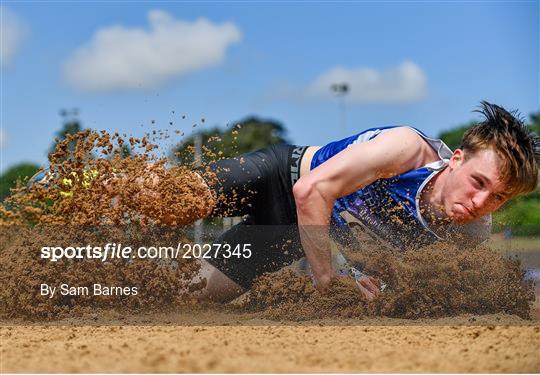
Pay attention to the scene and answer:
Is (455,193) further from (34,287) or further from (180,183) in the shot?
(34,287)

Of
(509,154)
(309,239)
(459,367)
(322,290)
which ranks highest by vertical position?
(509,154)

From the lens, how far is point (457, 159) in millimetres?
4742

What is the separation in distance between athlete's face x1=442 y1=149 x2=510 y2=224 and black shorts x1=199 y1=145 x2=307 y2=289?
94 cm

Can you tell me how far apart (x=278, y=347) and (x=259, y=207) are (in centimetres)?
165

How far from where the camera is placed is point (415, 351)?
370 cm

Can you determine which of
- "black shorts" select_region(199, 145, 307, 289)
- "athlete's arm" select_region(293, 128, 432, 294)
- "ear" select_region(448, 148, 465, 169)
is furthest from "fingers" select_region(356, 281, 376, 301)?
"ear" select_region(448, 148, 465, 169)

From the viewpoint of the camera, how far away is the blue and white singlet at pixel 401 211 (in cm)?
472

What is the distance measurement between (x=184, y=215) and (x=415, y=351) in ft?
5.70

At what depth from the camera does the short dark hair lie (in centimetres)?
456

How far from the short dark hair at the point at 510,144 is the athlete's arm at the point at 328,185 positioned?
0.49 meters

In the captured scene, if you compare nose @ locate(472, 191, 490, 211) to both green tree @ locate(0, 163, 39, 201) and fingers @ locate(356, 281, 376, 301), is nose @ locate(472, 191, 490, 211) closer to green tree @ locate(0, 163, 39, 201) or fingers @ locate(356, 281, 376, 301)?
fingers @ locate(356, 281, 376, 301)

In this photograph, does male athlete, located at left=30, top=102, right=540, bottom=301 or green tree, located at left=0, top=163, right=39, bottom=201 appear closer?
male athlete, located at left=30, top=102, right=540, bottom=301

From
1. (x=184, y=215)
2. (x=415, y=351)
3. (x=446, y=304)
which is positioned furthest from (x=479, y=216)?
(x=184, y=215)

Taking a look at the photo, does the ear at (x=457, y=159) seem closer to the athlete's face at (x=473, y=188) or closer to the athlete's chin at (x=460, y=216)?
the athlete's face at (x=473, y=188)
